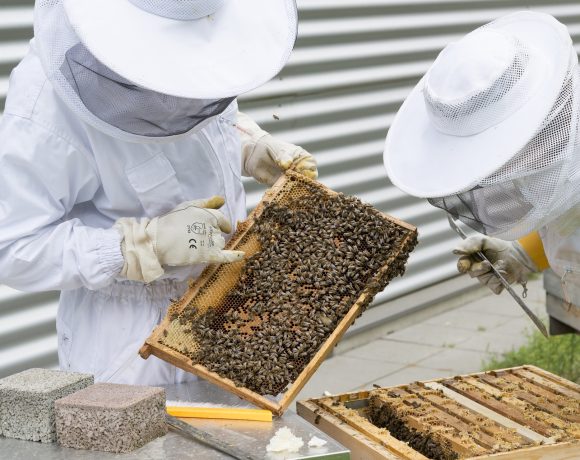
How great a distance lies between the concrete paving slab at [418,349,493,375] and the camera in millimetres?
5863

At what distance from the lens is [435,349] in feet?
20.8

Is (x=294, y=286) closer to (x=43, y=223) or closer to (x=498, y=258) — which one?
(x=43, y=223)

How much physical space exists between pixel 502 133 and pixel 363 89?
4.27 meters

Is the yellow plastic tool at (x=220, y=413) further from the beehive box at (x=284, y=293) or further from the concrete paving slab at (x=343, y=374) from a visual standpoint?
the concrete paving slab at (x=343, y=374)

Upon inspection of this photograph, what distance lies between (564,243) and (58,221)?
1543mm

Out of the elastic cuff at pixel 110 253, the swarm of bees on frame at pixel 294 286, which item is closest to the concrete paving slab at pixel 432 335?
the swarm of bees on frame at pixel 294 286

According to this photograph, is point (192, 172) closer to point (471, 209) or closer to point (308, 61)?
point (471, 209)

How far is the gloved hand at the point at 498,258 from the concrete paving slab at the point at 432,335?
9.67ft

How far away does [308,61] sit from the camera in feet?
19.7

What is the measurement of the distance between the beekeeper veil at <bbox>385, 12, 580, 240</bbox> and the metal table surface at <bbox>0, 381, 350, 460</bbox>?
735 millimetres

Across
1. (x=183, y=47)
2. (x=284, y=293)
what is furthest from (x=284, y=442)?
(x=183, y=47)

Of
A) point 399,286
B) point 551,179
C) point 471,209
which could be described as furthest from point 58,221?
point 399,286

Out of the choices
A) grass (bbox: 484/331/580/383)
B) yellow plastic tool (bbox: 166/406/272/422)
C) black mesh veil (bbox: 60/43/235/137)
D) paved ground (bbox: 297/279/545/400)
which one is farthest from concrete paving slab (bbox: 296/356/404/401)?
black mesh veil (bbox: 60/43/235/137)

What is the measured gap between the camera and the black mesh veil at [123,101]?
2.32m
